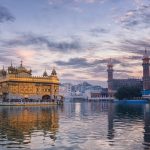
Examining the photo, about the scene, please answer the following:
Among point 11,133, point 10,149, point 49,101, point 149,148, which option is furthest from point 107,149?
point 49,101

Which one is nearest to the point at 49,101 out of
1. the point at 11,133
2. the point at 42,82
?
the point at 42,82

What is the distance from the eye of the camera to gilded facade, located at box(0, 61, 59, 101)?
5207 inches

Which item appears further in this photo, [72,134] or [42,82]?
[42,82]

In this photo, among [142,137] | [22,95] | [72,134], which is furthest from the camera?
[22,95]

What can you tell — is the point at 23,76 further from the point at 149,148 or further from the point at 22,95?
the point at 149,148

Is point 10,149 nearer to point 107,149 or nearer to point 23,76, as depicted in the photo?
point 107,149

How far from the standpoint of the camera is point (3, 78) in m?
138

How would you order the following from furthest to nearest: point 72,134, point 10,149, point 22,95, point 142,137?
1. point 22,95
2. point 72,134
3. point 142,137
4. point 10,149

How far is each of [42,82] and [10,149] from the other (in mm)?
117678

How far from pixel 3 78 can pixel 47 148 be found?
11854 centimetres

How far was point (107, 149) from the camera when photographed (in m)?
22.6

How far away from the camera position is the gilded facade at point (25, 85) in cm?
13225

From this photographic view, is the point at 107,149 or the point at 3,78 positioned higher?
the point at 3,78

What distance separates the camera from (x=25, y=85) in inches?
5330
